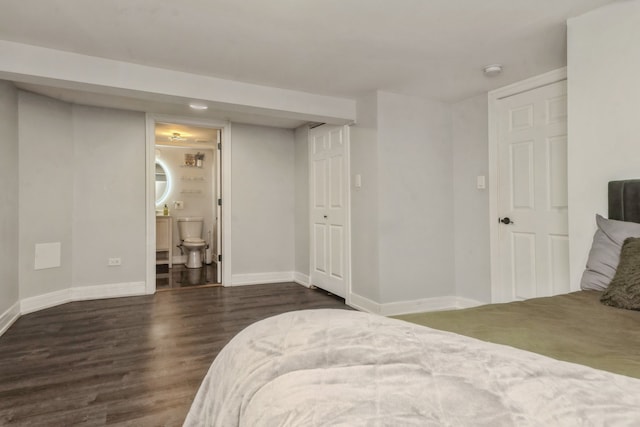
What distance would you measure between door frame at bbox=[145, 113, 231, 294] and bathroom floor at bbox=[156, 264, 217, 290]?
15.4 inches

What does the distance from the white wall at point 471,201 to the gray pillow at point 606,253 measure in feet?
5.55

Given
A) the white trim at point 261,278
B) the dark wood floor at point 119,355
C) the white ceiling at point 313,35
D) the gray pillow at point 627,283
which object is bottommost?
the dark wood floor at point 119,355

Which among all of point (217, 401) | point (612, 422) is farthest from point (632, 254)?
point (217, 401)

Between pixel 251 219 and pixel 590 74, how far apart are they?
12.9 ft

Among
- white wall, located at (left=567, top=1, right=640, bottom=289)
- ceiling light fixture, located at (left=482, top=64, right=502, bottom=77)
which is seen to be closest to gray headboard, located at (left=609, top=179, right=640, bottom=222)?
white wall, located at (left=567, top=1, right=640, bottom=289)

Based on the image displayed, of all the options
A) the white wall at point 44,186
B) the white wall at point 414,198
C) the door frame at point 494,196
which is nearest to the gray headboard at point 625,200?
the door frame at point 494,196

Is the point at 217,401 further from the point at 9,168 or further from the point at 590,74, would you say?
the point at 9,168

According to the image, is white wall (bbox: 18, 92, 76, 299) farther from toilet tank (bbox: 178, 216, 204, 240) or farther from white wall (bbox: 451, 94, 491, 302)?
white wall (bbox: 451, 94, 491, 302)

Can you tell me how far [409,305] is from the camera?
355 centimetres

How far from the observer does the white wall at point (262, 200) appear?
484cm

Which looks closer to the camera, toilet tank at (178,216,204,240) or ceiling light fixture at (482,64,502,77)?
ceiling light fixture at (482,64,502,77)

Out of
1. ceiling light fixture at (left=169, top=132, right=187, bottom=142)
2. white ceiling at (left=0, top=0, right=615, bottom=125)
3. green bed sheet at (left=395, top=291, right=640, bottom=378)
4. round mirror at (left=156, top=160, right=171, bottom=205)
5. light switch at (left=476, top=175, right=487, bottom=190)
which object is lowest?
green bed sheet at (left=395, top=291, right=640, bottom=378)

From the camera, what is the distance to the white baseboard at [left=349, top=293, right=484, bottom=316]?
344 cm

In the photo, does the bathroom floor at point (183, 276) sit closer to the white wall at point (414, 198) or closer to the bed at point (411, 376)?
the white wall at point (414, 198)
